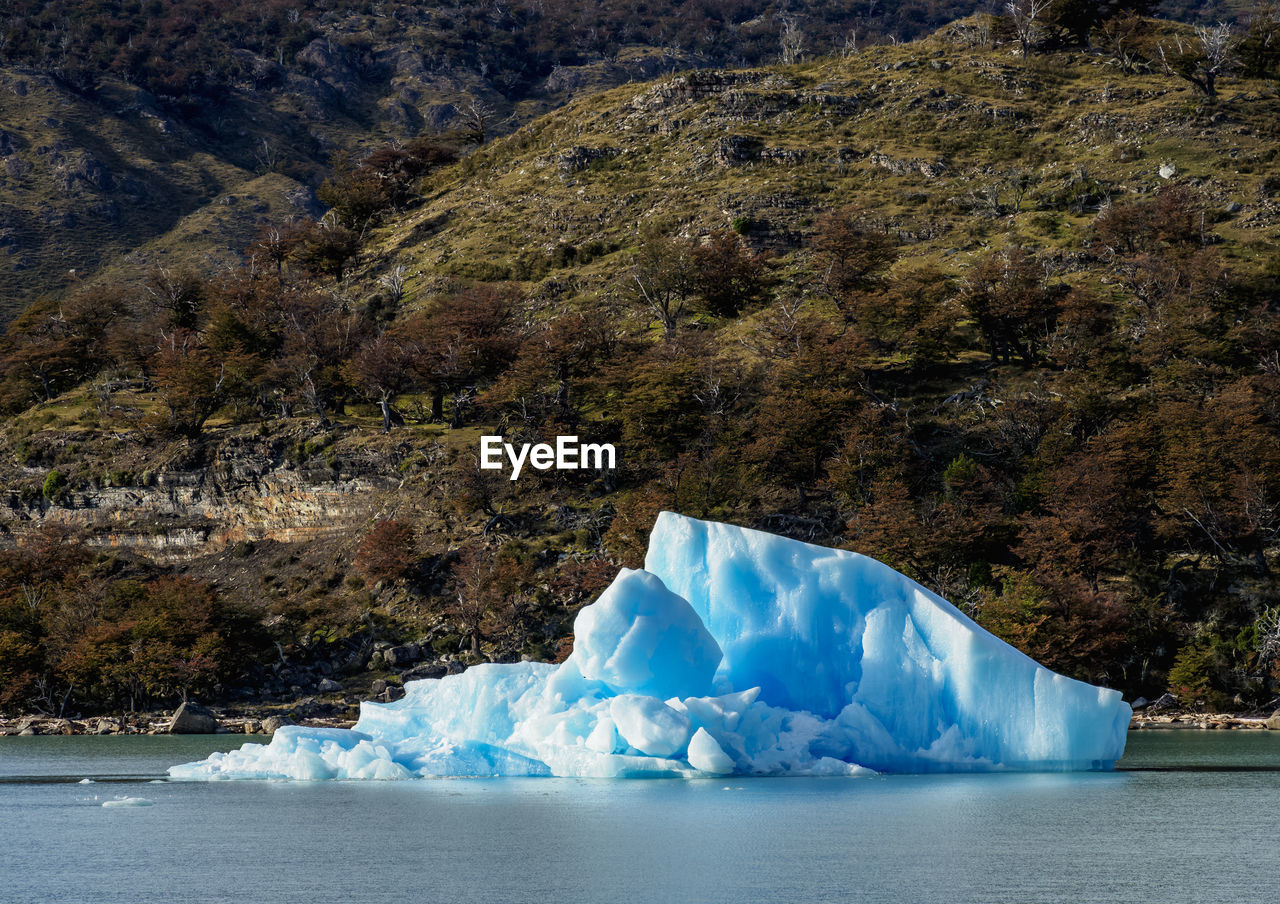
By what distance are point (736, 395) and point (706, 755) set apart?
46.5 meters

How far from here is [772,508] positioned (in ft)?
220

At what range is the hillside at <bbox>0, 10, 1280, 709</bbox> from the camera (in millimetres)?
56875

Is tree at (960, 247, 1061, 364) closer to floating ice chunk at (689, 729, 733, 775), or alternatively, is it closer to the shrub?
the shrub

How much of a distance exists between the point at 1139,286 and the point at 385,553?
4664cm

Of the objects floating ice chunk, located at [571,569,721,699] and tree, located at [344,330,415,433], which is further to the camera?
tree, located at [344,330,415,433]

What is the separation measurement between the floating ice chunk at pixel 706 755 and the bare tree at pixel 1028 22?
4119 inches

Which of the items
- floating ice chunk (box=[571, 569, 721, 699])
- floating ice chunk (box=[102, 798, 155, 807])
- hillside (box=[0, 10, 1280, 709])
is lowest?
floating ice chunk (box=[102, 798, 155, 807])

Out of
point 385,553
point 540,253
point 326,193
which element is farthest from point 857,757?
point 326,193

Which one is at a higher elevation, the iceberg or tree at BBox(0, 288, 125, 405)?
tree at BBox(0, 288, 125, 405)

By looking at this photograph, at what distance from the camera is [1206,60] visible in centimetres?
10375

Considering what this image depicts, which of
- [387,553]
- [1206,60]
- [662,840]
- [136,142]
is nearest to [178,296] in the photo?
[387,553]

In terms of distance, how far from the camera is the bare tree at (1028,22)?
385 feet

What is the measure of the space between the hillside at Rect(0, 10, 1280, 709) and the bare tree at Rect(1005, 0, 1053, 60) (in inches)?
208

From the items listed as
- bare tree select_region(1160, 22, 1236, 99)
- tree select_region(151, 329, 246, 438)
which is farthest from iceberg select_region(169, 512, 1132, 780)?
bare tree select_region(1160, 22, 1236, 99)
